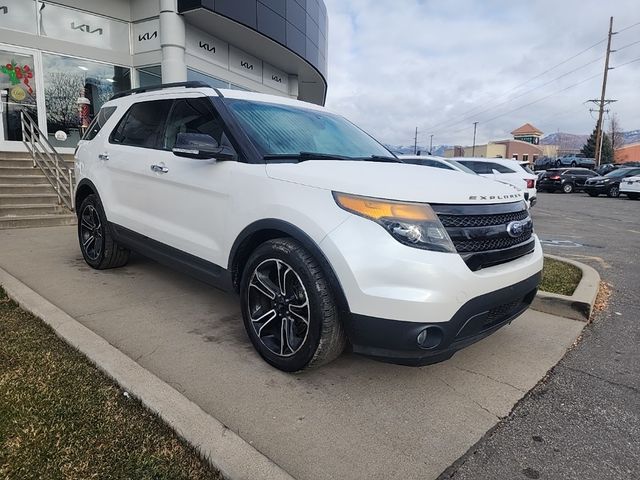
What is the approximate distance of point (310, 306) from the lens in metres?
2.76

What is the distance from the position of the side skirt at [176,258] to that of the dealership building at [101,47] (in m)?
8.90

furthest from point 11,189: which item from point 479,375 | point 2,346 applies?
point 479,375

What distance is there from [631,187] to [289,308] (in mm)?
25048

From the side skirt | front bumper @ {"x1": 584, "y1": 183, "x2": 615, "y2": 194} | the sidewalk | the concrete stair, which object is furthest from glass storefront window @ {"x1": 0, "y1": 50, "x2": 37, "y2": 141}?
front bumper @ {"x1": 584, "y1": 183, "x2": 615, "y2": 194}

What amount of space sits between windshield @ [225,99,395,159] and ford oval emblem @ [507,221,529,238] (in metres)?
1.33

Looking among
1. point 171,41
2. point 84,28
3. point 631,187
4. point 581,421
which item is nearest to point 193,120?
point 581,421

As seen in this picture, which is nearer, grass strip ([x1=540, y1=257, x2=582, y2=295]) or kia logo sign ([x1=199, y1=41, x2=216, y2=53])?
grass strip ([x1=540, y1=257, x2=582, y2=295])

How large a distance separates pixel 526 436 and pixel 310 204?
176 cm

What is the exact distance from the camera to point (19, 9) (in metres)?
11.5

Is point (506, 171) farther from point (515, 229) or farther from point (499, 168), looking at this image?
point (515, 229)

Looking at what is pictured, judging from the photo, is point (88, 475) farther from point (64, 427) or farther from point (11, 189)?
point (11, 189)

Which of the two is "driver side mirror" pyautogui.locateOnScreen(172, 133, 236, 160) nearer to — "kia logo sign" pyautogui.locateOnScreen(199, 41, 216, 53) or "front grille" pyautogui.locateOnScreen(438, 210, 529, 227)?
"front grille" pyautogui.locateOnScreen(438, 210, 529, 227)

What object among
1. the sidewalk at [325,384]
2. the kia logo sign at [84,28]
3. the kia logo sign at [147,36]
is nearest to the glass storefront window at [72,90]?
the kia logo sign at [84,28]

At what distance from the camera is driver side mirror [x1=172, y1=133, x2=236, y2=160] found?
3.27 metres
